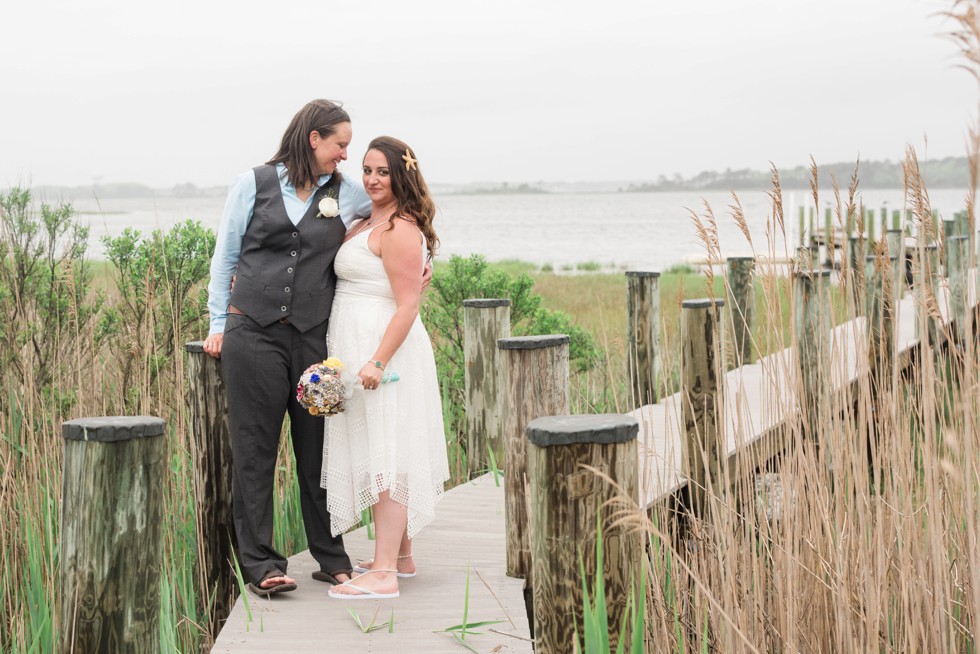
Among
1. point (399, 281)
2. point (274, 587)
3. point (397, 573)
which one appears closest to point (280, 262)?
point (399, 281)

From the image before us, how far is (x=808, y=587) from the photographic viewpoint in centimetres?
245

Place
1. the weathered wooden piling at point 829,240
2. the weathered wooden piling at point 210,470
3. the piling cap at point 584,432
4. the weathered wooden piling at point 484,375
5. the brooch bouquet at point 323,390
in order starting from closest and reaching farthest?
the piling cap at point 584,432, the weathered wooden piling at point 829,240, the brooch bouquet at point 323,390, the weathered wooden piling at point 210,470, the weathered wooden piling at point 484,375

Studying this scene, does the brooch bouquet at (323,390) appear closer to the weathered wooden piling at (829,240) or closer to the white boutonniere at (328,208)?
the white boutonniere at (328,208)

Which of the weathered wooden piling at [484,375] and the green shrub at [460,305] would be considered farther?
the green shrub at [460,305]

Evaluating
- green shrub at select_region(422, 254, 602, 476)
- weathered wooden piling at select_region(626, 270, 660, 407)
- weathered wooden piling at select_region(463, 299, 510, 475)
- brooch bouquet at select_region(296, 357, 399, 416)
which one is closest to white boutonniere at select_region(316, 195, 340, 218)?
brooch bouquet at select_region(296, 357, 399, 416)

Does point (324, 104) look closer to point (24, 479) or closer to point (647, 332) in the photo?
point (24, 479)

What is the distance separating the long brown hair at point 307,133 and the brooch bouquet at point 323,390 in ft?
2.14

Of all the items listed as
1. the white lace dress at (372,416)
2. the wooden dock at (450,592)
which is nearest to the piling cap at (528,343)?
the white lace dress at (372,416)

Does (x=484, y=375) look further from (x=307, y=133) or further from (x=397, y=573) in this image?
(x=307, y=133)

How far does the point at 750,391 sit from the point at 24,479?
4510 mm

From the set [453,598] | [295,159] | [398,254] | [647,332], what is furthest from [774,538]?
[647,332]

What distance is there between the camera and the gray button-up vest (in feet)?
11.5

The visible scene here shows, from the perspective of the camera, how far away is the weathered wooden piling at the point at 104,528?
8.00 feet

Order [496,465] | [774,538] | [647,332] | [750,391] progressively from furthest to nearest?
[750,391] → [647,332] → [496,465] → [774,538]
